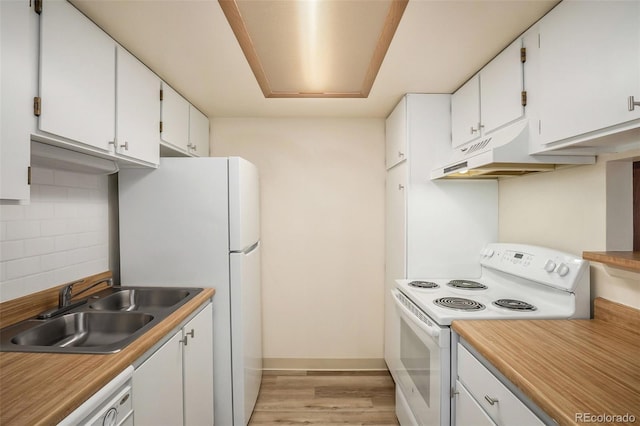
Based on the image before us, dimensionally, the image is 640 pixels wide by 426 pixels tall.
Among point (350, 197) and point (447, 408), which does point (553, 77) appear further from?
point (350, 197)

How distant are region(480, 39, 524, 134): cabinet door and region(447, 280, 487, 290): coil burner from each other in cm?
97

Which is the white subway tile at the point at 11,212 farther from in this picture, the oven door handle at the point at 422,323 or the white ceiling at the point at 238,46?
the oven door handle at the point at 422,323

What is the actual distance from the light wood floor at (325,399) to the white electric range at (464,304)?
1.00 feet

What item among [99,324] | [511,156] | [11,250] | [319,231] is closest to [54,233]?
[11,250]

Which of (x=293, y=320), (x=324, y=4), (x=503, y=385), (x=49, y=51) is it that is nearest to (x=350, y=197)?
(x=293, y=320)

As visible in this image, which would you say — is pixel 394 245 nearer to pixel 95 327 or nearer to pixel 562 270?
pixel 562 270

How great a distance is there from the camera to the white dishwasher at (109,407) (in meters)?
0.88

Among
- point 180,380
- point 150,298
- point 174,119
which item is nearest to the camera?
point 180,380

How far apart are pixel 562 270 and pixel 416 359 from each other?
2.86 ft

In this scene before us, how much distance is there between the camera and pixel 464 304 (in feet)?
5.28

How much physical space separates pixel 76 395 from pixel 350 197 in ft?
7.85

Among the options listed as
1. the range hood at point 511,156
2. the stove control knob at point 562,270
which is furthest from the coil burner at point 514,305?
the range hood at point 511,156

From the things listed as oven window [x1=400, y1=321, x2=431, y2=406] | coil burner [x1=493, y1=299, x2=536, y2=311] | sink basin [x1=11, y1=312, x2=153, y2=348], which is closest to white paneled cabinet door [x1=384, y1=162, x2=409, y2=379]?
oven window [x1=400, y1=321, x2=431, y2=406]

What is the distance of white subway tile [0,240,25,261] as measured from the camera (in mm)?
1365
